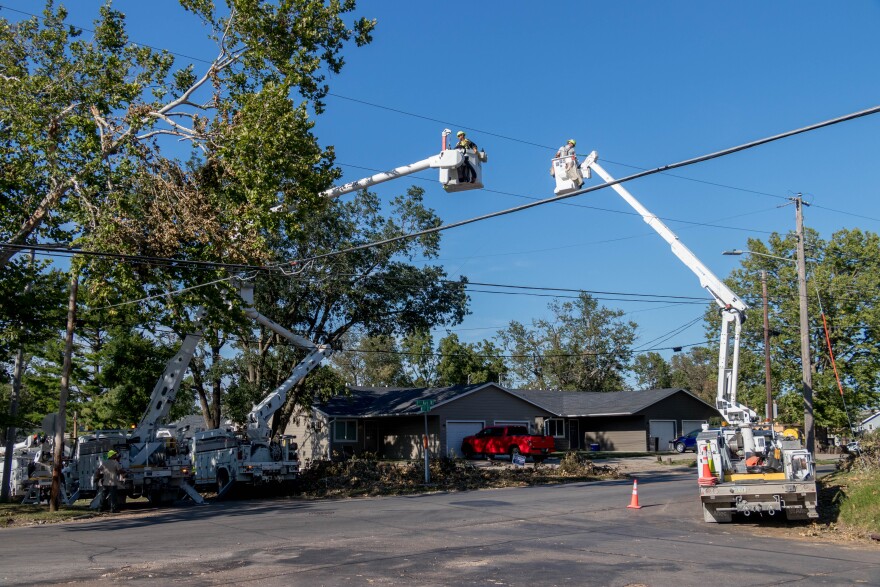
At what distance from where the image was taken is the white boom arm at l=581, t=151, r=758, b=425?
56.3 ft

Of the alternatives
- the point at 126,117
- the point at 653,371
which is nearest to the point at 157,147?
the point at 126,117

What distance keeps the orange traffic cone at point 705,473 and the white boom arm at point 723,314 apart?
6.33 feet

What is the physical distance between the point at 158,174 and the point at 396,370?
66.2 m

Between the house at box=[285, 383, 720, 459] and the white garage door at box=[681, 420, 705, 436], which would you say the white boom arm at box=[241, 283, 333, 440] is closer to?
the house at box=[285, 383, 720, 459]

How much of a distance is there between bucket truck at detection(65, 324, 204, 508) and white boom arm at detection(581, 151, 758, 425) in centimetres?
1279

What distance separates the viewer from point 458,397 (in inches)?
1713

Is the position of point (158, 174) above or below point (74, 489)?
above

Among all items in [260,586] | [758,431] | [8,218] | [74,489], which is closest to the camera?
[260,586]

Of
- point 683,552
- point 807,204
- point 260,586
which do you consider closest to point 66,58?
point 260,586

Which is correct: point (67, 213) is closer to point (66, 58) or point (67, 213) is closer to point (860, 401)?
point (66, 58)

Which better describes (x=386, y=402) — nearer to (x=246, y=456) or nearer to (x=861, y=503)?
(x=246, y=456)

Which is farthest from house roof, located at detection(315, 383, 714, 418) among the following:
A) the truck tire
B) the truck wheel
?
the truck tire

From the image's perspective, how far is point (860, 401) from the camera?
1588 inches

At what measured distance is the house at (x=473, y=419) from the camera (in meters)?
43.6
